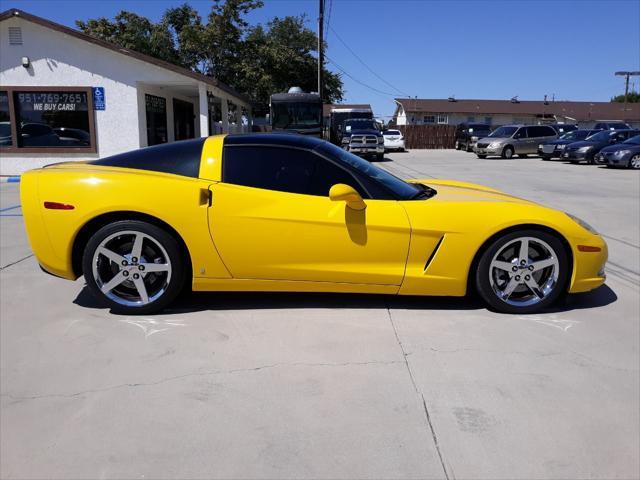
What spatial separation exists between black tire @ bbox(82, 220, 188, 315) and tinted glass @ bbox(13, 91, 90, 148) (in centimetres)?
1332

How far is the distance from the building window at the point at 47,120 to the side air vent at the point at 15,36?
4.23ft

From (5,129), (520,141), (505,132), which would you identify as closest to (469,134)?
(505,132)

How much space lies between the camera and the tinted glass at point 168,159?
402cm

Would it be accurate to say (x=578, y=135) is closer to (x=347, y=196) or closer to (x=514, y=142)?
(x=514, y=142)

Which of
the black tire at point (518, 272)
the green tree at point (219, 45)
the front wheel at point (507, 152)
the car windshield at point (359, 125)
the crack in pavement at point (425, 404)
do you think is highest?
the green tree at point (219, 45)

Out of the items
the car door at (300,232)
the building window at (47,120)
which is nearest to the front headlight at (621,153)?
the building window at (47,120)

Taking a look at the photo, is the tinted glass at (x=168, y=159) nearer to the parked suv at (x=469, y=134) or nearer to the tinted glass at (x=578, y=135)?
the tinted glass at (x=578, y=135)

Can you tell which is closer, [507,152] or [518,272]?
[518,272]

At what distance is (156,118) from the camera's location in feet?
60.7

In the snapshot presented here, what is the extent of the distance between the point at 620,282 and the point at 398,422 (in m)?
3.50

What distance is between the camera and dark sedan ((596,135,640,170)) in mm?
19000

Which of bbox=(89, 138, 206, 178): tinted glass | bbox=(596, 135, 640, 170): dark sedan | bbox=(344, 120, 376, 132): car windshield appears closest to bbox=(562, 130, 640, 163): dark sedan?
bbox=(596, 135, 640, 170): dark sedan

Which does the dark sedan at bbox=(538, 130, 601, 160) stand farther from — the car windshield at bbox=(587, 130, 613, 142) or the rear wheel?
the rear wheel

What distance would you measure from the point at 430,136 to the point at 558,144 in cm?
1482
